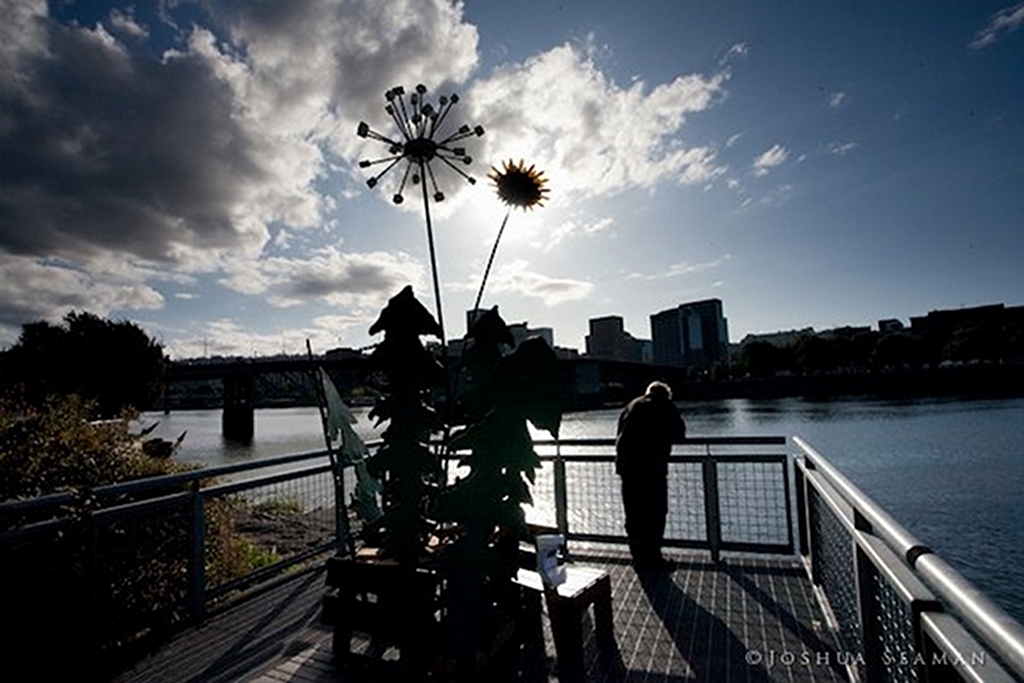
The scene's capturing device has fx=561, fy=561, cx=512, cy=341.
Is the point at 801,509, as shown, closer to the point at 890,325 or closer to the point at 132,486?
the point at 132,486

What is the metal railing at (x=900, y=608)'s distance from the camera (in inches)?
46.0

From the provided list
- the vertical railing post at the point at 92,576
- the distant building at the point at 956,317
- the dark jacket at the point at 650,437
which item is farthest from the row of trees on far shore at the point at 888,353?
the vertical railing post at the point at 92,576

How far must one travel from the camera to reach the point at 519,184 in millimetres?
3143

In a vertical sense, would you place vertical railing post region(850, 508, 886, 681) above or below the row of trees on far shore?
below

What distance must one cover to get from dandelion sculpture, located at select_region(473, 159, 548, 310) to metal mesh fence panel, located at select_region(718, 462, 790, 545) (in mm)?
3798

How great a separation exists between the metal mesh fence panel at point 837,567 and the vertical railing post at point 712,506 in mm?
897

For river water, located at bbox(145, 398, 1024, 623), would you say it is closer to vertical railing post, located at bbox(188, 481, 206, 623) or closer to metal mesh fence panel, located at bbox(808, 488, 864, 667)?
metal mesh fence panel, located at bbox(808, 488, 864, 667)

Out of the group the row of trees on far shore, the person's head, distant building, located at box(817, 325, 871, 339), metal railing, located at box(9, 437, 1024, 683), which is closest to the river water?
metal railing, located at box(9, 437, 1024, 683)

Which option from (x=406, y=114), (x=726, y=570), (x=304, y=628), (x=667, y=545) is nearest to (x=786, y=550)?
(x=726, y=570)

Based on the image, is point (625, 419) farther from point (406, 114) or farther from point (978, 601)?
point (978, 601)

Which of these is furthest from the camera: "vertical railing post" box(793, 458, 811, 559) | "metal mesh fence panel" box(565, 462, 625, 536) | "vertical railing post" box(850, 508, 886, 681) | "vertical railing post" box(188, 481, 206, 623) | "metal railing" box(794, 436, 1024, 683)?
"metal mesh fence panel" box(565, 462, 625, 536)

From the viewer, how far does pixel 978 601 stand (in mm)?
1204

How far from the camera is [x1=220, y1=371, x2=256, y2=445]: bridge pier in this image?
46.4 m

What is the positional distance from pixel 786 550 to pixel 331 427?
14.5ft
